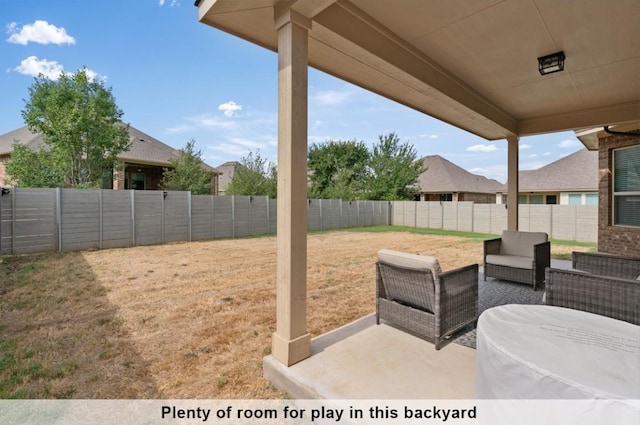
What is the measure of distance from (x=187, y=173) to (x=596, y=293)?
16.5 metres

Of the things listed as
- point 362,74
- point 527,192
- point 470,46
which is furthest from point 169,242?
point 527,192

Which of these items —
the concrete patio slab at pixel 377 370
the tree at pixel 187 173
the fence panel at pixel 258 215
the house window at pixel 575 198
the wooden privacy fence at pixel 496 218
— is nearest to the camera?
the concrete patio slab at pixel 377 370

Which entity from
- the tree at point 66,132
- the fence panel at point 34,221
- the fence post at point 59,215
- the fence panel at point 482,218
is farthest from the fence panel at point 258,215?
the fence panel at point 482,218

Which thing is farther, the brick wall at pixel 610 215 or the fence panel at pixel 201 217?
the fence panel at pixel 201 217

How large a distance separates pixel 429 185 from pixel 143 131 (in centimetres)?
2233

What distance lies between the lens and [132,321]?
3926 mm

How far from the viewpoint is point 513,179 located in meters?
6.60

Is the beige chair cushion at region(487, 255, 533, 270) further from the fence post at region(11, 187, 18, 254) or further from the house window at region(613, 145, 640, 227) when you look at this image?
the fence post at region(11, 187, 18, 254)

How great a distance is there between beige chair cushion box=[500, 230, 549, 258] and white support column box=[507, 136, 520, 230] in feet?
3.45

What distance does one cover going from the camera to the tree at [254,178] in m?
18.3

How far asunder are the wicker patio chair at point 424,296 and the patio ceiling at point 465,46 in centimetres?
210

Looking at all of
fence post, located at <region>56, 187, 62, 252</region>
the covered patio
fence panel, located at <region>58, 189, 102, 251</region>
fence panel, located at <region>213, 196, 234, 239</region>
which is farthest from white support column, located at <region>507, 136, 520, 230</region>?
fence post, located at <region>56, 187, 62, 252</region>

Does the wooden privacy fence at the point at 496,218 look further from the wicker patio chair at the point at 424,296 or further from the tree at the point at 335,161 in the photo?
the wicker patio chair at the point at 424,296

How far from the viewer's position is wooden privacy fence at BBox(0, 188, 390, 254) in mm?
8391
